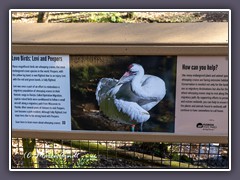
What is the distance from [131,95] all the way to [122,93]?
0.21 ft

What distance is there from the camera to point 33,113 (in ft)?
9.14

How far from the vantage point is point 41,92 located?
2730 millimetres

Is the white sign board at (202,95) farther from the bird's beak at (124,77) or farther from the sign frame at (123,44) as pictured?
the bird's beak at (124,77)

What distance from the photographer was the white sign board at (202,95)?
2613 mm

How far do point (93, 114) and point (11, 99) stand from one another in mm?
596

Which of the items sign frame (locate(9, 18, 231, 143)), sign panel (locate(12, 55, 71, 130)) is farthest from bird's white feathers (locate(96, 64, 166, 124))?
sign panel (locate(12, 55, 71, 130))

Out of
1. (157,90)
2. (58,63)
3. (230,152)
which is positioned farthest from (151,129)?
(58,63)

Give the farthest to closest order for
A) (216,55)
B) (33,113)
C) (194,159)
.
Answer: (194,159), (33,113), (216,55)

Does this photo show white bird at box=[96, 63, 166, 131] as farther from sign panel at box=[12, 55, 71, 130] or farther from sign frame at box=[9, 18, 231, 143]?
sign panel at box=[12, 55, 71, 130]

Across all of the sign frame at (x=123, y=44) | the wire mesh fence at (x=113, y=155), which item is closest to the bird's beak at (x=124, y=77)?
the sign frame at (x=123, y=44)

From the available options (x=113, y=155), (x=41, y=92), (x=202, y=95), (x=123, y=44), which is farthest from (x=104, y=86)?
(x=113, y=155)

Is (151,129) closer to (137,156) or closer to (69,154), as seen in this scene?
(137,156)

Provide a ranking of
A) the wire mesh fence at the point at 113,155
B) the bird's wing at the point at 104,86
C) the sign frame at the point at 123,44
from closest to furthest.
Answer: the sign frame at the point at 123,44 → the bird's wing at the point at 104,86 → the wire mesh fence at the point at 113,155

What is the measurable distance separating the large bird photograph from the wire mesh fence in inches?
21.5
